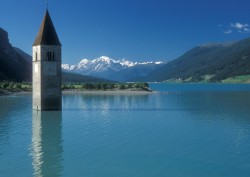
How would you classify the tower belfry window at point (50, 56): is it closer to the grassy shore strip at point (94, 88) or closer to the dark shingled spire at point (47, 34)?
the dark shingled spire at point (47, 34)

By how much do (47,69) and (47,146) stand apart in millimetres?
29176

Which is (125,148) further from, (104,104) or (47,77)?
(104,104)

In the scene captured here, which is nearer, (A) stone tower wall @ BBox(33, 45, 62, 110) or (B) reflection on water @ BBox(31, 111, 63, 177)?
(B) reflection on water @ BBox(31, 111, 63, 177)

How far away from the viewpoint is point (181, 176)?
23297 mm

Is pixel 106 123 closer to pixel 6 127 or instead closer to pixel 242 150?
pixel 6 127

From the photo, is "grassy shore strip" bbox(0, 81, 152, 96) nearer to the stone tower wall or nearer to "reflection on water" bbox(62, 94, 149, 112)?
"reflection on water" bbox(62, 94, 149, 112)

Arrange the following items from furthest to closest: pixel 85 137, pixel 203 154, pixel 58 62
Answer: pixel 58 62
pixel 85 137
pixel 203 154

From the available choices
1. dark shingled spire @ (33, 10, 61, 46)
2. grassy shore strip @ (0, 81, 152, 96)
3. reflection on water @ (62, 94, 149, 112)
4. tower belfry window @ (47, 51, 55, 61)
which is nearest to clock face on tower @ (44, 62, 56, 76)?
tower belfry window @ (47, 51, 55, 61)

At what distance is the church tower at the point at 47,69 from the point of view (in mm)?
60125

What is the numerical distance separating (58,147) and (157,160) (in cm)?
932

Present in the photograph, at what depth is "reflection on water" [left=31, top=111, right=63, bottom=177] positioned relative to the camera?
25.1 metres

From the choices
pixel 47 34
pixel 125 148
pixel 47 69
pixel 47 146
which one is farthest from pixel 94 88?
pixel 125 148

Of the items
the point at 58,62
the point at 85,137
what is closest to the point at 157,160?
the point at 85,137

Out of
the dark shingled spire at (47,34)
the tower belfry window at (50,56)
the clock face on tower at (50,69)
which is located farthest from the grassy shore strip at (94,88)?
the tower belfry window at (50,56)
